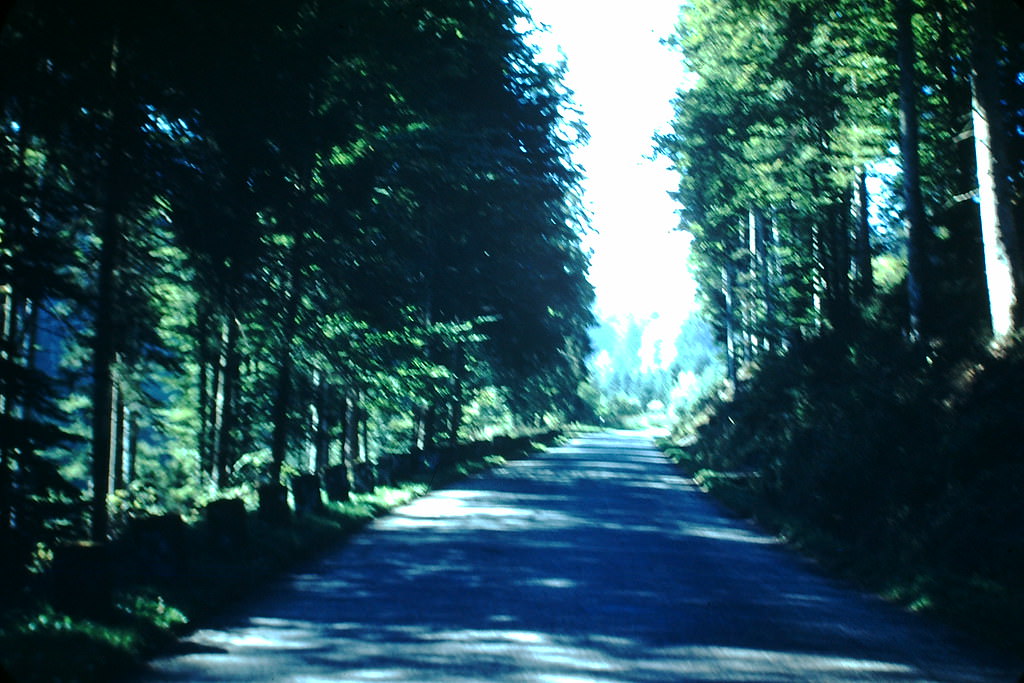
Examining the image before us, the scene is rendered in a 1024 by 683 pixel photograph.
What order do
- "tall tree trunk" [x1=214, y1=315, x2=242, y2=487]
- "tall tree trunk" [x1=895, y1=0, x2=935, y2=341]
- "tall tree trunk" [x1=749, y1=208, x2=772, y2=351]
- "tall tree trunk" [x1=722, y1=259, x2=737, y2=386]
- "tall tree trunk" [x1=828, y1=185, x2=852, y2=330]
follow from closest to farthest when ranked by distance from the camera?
"tall tree trunk" [x1=214, y1=315, x2=242, y2=487], "tall tree trunk" [x1=895, y1=0, x2=935, y2=341], "tall tree trunk" [x1=828, y1=185, x2=852, y2=330], "tall tree trunk" [x1=749, y1=208, x2=772, y2=351], "tall tree trunk" [x1=722, y1=259, x2=737, y2=386]

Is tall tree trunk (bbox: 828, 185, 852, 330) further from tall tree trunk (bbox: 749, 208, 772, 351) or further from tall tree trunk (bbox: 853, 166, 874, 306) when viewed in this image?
tall tree trunk (bbox: 749, 208, 772, 351)

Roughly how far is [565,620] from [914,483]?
281 inches

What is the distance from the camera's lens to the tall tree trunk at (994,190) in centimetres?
1564

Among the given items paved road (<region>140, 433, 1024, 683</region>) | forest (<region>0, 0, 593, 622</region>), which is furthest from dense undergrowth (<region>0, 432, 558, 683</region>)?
forest (<region>0, 0, 593, 622</region>)

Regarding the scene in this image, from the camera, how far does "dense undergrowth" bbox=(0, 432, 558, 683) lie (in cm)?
645

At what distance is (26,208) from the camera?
34.2 feet

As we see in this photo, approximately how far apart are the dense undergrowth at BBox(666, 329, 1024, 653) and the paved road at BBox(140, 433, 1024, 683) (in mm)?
666

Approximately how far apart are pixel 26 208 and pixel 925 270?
1784cm

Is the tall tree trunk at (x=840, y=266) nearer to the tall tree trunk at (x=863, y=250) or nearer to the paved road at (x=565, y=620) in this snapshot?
the tall tree trunk at (x=863, y=250)

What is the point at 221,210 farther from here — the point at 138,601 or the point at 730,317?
the point at 730,317

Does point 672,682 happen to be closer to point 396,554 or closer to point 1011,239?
point 396,554

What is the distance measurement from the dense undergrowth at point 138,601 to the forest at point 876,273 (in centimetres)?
708

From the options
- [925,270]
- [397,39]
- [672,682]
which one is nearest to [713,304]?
[925,270]

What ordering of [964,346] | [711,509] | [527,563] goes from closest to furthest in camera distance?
1. [527,563]
2. [964,346]
3. [711,509]
